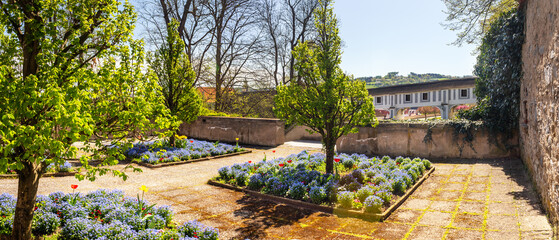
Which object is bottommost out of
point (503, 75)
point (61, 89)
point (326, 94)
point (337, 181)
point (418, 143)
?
point (337, 181)

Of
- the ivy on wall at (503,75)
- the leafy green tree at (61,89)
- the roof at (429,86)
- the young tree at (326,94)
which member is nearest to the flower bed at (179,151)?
the young tree at (326,94)

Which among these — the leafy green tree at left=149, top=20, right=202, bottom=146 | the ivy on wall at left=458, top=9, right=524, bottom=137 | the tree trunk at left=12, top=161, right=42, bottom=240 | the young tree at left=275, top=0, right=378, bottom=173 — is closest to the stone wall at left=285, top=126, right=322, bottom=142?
the leafy green tree at left=149, top=20, right=202, bottom=146

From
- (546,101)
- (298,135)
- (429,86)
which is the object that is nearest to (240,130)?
(298,135)

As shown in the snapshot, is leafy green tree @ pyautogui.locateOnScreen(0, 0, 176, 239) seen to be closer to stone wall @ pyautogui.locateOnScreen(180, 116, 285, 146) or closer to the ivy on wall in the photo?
the ivy on wall

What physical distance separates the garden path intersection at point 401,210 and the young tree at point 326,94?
7.78 feet

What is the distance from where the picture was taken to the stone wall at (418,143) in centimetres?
989

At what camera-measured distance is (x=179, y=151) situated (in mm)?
11805

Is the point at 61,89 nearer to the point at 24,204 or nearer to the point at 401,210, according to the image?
the point at 24,204

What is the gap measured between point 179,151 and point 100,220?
7.26 m

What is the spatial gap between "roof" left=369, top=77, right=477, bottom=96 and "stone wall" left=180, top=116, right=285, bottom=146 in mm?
24876

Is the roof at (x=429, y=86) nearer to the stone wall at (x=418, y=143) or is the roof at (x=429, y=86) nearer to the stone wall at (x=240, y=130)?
the stone wall at (x=418, y=143)

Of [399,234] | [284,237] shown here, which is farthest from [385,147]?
[284,237]

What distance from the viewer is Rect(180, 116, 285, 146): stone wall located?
1544 centimetres

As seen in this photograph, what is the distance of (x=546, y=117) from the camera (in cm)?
488
